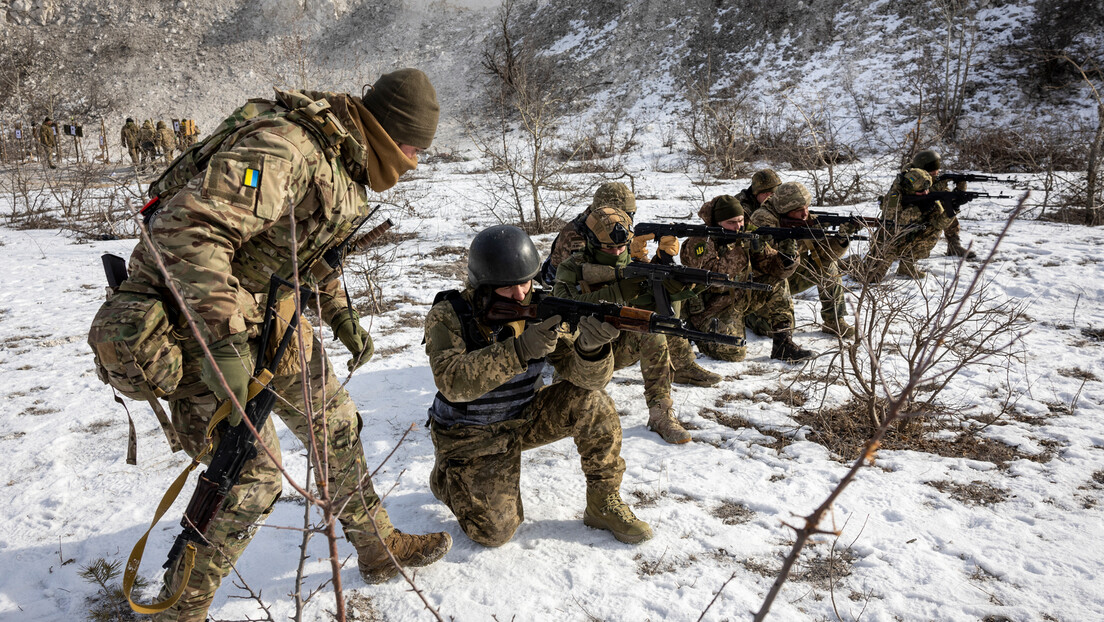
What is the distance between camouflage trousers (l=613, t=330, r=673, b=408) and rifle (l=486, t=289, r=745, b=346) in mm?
1336

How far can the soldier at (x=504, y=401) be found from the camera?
8.31 feet

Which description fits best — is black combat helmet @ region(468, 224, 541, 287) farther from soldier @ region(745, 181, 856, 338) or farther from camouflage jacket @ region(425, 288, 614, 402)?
soldier @ region(745, 181, 856, 338)

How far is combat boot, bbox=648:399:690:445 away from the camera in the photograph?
3.77 metres

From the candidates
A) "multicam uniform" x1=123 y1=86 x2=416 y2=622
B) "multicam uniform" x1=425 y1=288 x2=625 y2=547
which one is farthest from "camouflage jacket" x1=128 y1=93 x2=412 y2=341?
"multicam uniform" x1=425 y1=288 x2=625 y2=547

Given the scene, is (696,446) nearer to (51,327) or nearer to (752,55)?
(51,327)

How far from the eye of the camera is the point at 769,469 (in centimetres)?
341

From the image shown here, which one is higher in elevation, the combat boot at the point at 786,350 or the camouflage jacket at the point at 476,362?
the camouflage jacket at the point at 476,362

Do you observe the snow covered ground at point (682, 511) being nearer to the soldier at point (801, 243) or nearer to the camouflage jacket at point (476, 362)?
the soldier at point (801, 243)

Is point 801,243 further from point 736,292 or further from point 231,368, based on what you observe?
point 231,368

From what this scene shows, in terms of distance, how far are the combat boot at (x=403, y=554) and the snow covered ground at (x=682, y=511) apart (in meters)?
0.05

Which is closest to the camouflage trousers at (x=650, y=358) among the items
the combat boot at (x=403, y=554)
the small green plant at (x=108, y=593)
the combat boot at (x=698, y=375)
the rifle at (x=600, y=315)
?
the combat boot at (x=698, y=375)

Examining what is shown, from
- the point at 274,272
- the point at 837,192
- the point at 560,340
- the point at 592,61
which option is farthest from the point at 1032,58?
the point at 274,272

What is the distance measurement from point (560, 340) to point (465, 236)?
650cm

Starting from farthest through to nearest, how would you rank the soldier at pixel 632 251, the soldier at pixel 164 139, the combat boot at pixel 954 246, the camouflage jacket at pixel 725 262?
1. the soldier at pixel 164 139
2. the combat boot at pixel 954 246
3. the camouflage jacket at pixel 725 262
4. the soldier at pixel 632 251
